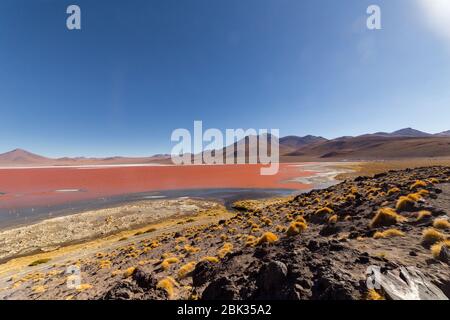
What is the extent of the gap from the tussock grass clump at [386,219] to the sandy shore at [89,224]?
87.8 ft

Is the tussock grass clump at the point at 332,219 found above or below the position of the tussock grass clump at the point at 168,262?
above

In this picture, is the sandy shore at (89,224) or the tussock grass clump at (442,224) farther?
the sandy shore at (89,224)

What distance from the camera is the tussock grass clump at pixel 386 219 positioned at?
8.89 metres

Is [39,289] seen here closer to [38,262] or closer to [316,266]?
[38,262]

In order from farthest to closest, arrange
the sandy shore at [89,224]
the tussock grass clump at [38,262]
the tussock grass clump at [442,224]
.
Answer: the sandy shore at [89,224] → the tussock grass clump at [38,262] → the tussock grass clump at [442,224]

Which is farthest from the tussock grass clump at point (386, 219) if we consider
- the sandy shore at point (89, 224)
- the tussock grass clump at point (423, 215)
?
the sandy shore at point (89, 224)

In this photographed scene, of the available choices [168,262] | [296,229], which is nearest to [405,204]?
[296,229]

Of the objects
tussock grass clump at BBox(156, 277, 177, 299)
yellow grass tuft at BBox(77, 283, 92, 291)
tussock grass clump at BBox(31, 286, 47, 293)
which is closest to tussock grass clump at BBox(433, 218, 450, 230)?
tussock grass clump at BBox(156, 277, 177, 299)

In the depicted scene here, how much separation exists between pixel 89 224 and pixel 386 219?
31650 millimetres

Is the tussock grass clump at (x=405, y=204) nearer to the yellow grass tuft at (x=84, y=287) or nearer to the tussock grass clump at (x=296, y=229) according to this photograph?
the tussock grass clump at (x=296, y=229)

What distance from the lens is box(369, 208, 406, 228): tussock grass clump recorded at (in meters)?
8.89

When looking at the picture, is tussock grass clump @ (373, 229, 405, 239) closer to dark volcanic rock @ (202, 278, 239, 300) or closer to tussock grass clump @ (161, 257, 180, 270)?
dark volcanic rock @ (202, 278, 239, 300)
